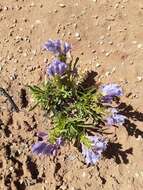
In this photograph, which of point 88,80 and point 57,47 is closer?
point 57,47

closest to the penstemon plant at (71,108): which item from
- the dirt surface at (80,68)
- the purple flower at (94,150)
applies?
the purple flower at (94,150)

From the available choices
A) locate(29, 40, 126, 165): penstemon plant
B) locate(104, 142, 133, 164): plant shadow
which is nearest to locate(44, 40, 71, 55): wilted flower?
locate(29, 40, 126, 165): penstemon plant

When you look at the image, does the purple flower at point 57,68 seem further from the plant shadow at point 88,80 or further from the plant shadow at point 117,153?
the plant shadow at point 117,153

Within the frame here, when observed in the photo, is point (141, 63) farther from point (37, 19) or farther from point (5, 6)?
point (5, 6)

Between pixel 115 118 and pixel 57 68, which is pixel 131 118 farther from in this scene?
pixel 57 68

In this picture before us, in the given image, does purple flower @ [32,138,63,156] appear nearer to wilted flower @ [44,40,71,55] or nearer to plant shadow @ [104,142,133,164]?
plant shadow @ [104,142,133,164]

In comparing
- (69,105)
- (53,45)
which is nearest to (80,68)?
(69,105)

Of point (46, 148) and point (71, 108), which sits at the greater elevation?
point (71, 108)
